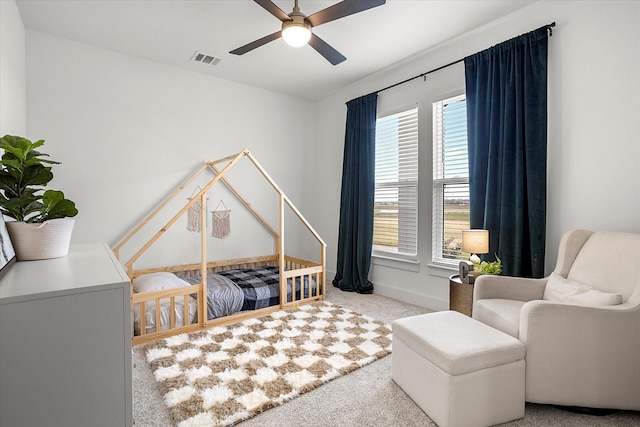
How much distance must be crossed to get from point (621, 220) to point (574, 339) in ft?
3.80

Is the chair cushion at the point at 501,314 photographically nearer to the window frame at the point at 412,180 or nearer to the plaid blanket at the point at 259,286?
the window frame at the point at 412,180

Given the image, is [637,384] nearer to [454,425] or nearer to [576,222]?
[454,425]

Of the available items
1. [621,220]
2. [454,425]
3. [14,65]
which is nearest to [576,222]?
[621,220]

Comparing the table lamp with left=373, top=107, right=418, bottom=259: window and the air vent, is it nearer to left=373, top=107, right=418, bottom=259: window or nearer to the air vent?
left=373, top=107, right=418, bottom=259: window

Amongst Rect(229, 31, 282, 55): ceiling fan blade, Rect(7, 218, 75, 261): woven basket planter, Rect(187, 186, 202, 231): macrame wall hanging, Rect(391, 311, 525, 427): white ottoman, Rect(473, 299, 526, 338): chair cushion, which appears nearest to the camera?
Rect(7, 218, 75, 261): woven basket planter

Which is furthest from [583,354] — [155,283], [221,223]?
[221,223]

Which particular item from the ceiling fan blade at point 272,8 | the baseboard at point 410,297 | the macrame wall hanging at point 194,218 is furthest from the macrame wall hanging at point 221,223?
the ceiling fan blade at point 272,8

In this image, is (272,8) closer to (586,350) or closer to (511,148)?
(511,148)

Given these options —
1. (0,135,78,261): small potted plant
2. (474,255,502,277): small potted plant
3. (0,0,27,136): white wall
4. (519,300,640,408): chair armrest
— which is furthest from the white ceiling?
(519,300,640,408): chair armrest

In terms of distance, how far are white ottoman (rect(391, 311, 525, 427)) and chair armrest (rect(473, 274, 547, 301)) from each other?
55 cm

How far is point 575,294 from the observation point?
1.92m

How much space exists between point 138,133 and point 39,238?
2.62 m

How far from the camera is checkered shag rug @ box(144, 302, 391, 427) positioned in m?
1.81

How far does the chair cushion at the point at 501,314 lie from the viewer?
6.26 feet
